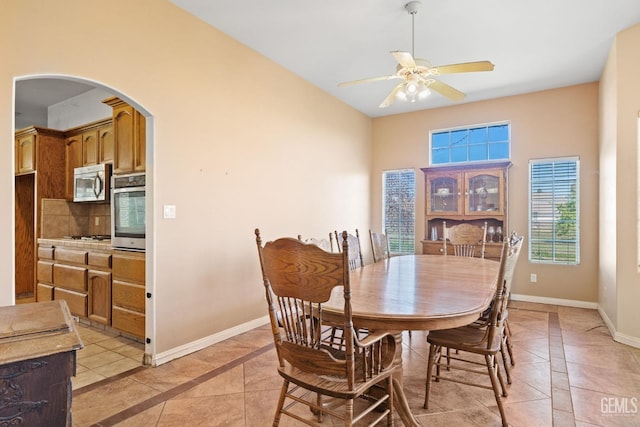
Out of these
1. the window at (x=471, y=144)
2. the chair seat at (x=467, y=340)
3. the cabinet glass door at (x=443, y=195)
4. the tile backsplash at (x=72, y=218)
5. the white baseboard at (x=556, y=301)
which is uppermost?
the window at (x=471, y=144)

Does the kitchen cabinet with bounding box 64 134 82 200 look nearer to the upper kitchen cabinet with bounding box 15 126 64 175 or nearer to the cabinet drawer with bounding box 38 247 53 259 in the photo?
the upper kitchen cabinet with bounding box 15 126 64 175

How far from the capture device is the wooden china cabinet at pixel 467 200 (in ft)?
15.6

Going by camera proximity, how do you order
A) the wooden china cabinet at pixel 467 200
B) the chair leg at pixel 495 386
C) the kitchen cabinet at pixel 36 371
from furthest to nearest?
the wooden china cabinet at pixel 467 200
the chair leg at pixel 495 386
the kitchen cabinet at pixel 36 371

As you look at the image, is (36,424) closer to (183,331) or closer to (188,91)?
(183,331)

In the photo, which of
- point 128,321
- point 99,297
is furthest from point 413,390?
point 99,297

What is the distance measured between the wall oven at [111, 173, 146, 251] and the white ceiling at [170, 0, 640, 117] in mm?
1354

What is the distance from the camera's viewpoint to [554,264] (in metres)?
4.65

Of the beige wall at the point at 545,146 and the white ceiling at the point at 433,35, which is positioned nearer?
the white ceiling at the point at 433,35

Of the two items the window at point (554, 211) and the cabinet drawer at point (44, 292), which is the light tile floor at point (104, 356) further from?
the window at point (554, 211)

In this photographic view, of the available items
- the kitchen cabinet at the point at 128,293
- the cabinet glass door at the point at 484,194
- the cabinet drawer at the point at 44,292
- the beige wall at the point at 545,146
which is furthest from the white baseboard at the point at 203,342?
the cabinet glass door at the point at 484,194

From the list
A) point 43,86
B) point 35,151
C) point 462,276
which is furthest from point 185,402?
point 43,86

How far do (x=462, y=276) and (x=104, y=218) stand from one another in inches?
170

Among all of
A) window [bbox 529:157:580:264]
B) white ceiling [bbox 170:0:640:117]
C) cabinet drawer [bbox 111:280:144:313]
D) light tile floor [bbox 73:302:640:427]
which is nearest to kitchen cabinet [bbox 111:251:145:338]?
cabinet drawer [bbox 111:280:144:313]

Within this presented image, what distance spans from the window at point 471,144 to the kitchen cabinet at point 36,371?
5320 millimetres
